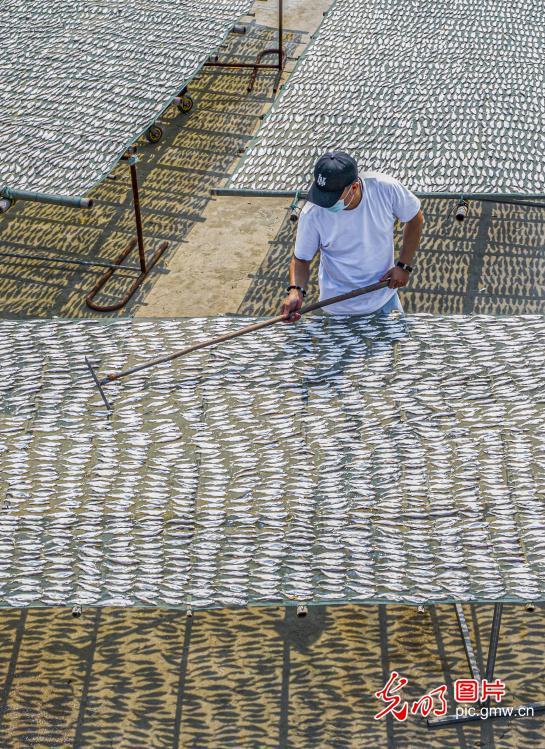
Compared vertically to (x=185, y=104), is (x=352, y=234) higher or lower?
higher

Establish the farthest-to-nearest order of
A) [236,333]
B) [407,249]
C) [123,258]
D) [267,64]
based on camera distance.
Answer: [267,64] < [123,258] < [407,249] < [236,333]

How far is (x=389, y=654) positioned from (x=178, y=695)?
135 cm

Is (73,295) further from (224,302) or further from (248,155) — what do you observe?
(248,155)

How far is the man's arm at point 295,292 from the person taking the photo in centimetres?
512

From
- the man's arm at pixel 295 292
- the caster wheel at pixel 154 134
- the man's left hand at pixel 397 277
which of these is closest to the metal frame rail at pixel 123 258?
the caster wheel at pixel 154 134

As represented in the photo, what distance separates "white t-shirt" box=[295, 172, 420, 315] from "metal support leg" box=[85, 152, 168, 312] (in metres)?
2.92

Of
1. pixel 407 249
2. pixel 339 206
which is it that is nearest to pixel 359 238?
pixel 339 206

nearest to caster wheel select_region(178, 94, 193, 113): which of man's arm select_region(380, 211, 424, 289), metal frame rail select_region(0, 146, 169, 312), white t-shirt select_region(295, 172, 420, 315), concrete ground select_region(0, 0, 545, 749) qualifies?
metal frame rail select_region(0, 146, 169, 312)

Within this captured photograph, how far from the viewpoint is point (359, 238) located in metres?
5.22

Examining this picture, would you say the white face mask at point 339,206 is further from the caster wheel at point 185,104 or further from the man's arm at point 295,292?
the caster wheel at point 185,104

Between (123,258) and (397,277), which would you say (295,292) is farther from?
(123,258)

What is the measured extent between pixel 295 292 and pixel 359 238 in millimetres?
530

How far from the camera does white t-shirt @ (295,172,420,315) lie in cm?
512

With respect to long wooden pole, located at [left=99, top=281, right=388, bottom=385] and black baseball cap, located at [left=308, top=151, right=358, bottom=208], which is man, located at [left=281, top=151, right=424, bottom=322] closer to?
black baseball cap, located at [left=308, top=151, right=358, bottom=208]
